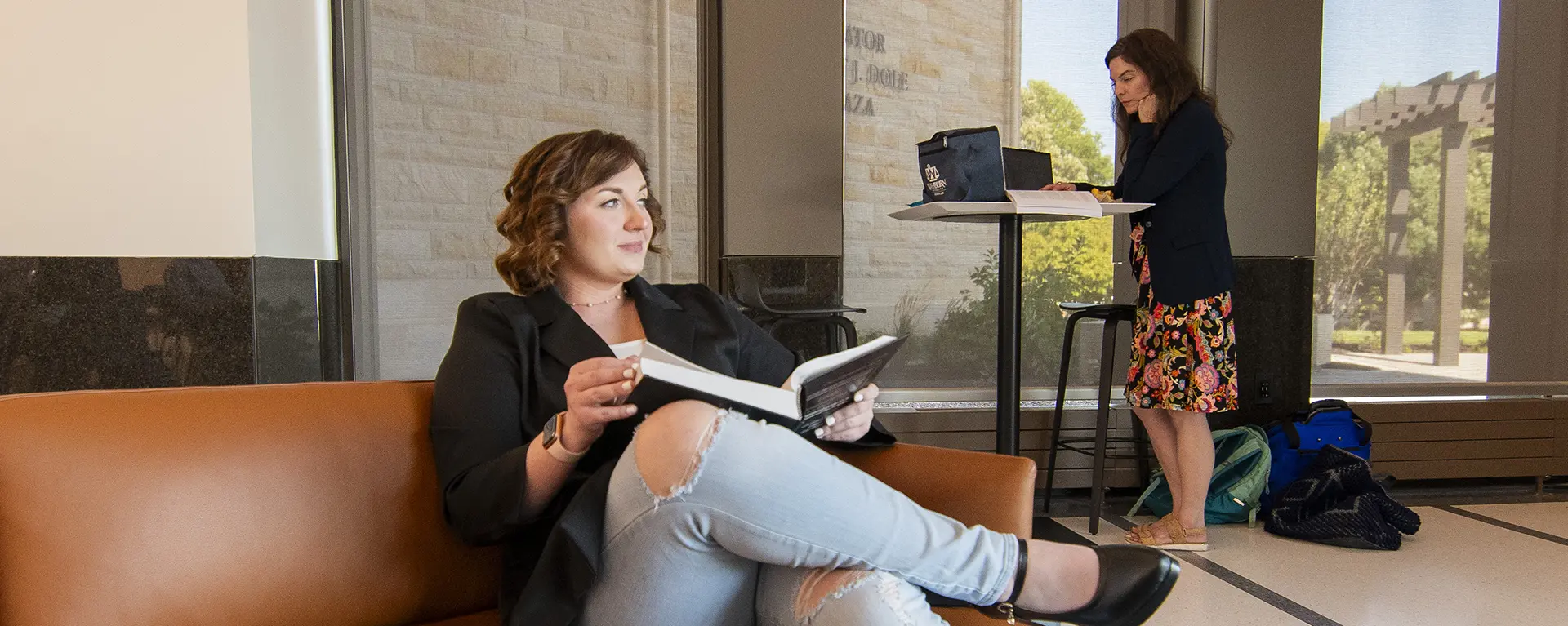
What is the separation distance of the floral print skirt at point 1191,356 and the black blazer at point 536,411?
1.71 metres

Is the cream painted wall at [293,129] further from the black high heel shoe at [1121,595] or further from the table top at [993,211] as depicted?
the black high heel shoe at [1121,595]

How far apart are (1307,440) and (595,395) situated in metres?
3.01

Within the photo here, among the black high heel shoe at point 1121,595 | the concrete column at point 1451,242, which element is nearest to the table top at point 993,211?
the black high heel shoe at point 1121,595

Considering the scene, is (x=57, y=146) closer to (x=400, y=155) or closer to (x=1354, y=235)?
(x=400, y=155)

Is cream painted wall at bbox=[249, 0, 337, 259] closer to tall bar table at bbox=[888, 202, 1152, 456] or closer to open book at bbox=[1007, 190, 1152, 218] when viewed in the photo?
tall bar table at bbox=[888, 202, 1152, 456]

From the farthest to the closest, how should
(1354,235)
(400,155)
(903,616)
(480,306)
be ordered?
(1354,235) → (400,155) → (480,306) → (903,616)

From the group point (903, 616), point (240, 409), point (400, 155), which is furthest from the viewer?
point (400, 155)

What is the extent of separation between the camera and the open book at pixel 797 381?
45.2 inches

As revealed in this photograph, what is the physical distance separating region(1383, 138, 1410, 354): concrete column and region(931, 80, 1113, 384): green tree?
1.23 m

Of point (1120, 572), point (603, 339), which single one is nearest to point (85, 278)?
point (603, 339)

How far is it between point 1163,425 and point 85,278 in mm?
2936

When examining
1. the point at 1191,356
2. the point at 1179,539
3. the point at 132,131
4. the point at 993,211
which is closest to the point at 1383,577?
the point at 1179,539

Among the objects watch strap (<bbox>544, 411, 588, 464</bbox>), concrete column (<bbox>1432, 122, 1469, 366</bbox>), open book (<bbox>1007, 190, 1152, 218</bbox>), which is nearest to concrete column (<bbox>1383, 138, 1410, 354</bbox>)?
concrete column (<bbox>1432, 122, 1469, 366</bbox>)

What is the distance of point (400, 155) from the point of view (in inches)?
122
